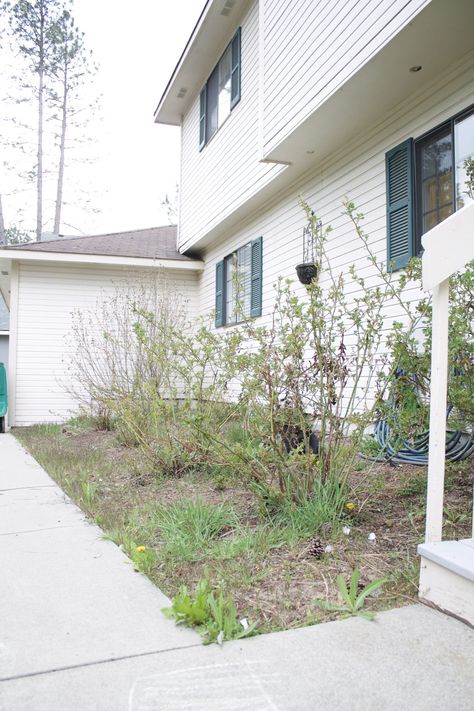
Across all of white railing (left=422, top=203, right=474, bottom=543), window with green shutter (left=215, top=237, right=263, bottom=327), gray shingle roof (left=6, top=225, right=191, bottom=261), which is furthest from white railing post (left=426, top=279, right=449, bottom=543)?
gray shingle roof (left=6, top=225, right=191, bottom=261)

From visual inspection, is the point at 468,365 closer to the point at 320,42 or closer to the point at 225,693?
the point at 225,693

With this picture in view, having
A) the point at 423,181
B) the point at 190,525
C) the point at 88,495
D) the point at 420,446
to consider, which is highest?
the point at 423,181

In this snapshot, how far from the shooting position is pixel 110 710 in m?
1.75

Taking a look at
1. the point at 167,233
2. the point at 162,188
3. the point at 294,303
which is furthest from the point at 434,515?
the point at 162,188

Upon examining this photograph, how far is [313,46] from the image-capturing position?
5996 mm

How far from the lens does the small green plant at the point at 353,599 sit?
2.36m

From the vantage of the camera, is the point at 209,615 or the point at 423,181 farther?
the point at 423,181

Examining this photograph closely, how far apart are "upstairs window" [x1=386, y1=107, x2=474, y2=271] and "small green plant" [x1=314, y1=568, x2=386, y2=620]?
3.15m

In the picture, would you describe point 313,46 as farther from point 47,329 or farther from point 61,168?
point 61,168

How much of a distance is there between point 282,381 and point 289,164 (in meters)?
4.70

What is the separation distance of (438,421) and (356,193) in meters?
4.60

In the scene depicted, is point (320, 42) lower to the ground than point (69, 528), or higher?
higher

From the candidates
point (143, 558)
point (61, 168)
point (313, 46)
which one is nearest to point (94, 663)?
point (143, 558)

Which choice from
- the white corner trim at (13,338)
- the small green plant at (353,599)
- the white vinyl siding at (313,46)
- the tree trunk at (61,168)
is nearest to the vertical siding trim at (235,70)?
the white vinyl siding at (313,46)
